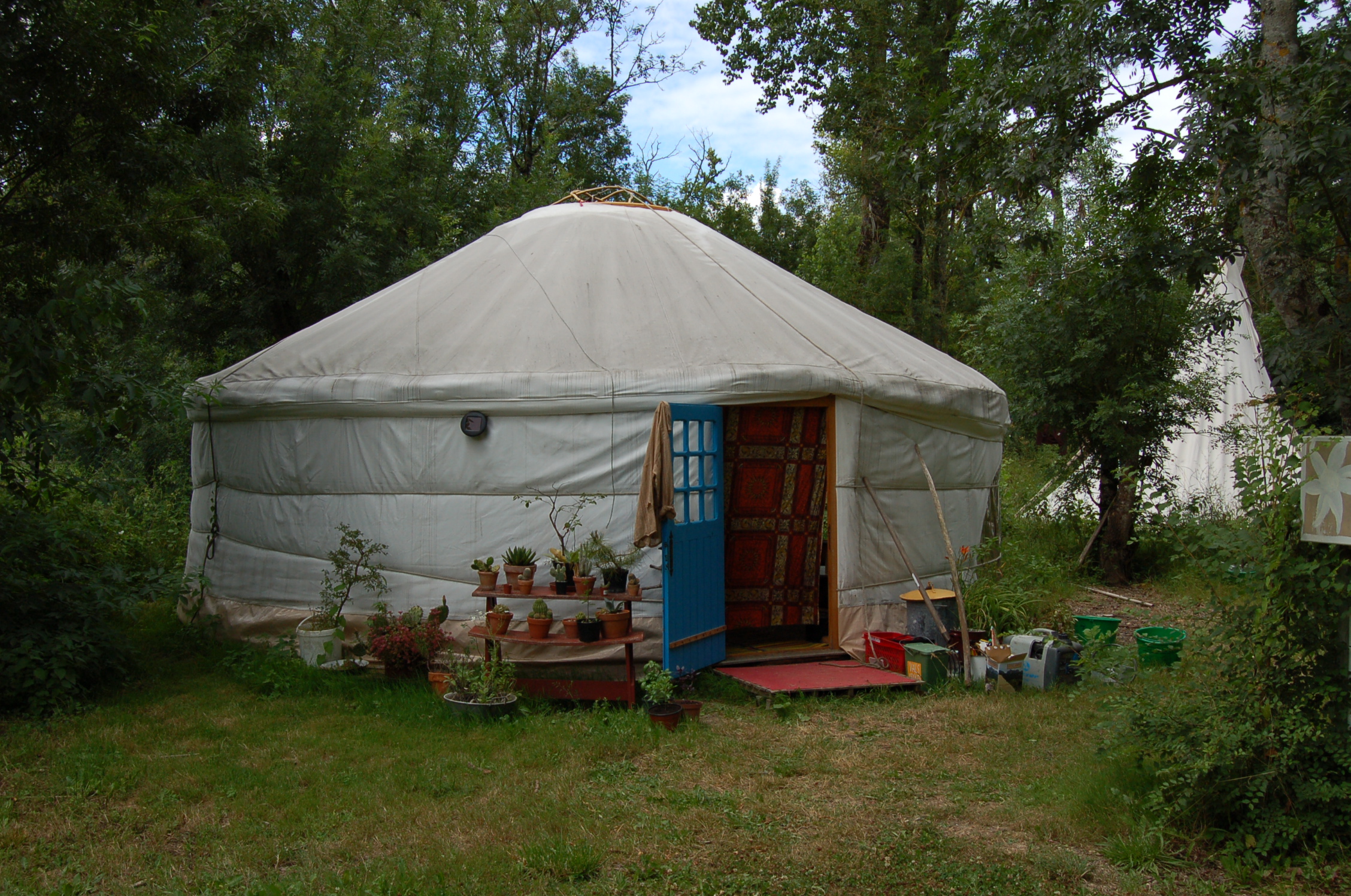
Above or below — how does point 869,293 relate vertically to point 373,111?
below

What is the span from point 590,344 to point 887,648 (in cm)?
239

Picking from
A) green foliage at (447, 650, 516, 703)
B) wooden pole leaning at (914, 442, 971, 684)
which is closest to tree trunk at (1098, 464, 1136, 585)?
wooden pole leaning at (914, 442, 971, 684)

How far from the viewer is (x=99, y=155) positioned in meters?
5.52

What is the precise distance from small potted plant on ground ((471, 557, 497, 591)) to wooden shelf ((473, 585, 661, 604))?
52 millimetres

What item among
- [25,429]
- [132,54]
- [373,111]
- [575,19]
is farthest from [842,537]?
[575,19]

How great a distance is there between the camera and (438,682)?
5.02 metres

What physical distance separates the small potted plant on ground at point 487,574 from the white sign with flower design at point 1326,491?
3587mm

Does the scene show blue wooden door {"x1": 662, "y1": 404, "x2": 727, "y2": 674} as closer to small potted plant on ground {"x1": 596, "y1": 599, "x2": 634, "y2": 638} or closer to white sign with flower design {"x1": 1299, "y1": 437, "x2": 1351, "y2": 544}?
small potted plant on ground {"x1": 596, "y1": 599, "x2": 634, "y2": 638}

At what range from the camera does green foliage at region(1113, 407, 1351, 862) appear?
284 cm

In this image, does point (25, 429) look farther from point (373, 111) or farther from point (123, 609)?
point (373, 111)

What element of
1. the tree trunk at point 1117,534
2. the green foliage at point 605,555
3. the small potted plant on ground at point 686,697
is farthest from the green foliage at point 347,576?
the tree trunk at point 1117,534

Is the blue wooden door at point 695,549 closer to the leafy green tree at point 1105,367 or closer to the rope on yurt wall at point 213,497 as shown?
the rope on yurt wall at point 213,497

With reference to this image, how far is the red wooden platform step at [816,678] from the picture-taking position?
495cm

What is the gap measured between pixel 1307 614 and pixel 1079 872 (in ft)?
3.37
